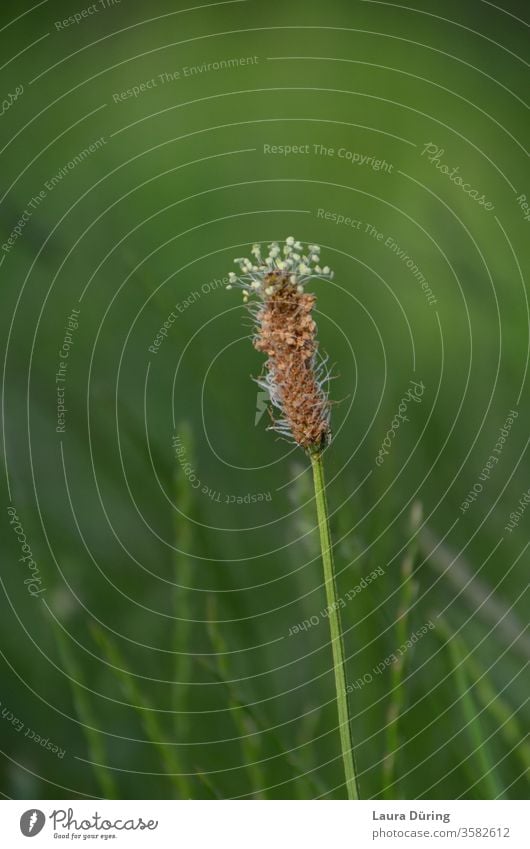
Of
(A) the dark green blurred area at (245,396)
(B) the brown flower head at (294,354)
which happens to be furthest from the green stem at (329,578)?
(A) the dark green blurred area at (245,396)

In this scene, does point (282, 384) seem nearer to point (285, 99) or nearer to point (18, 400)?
point (18, 400)

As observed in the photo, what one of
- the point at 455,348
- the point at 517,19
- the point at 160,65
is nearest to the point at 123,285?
the point at 160,65

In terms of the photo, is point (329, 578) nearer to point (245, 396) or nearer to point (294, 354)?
point (294, 354)

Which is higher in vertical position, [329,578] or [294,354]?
[294,354]

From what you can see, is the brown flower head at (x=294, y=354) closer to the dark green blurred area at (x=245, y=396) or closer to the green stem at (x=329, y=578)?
the green stem at (x=329, y=578)

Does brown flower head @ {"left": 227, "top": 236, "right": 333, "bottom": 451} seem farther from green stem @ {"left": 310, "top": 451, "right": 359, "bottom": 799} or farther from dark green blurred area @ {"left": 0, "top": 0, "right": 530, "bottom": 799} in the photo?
dark green blurred area @ {"left": 0, "top": 0, "right": 530, "bottom": 799}

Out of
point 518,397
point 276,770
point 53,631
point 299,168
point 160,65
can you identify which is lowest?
point 276,770

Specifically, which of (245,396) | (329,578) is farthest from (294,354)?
(245,396)

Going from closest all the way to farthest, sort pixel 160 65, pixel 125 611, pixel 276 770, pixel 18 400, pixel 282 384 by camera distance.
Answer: pixel 282 384 → pixel 276 770 → pixel 125 611 → pixel 18 400 → pixel 160 65
